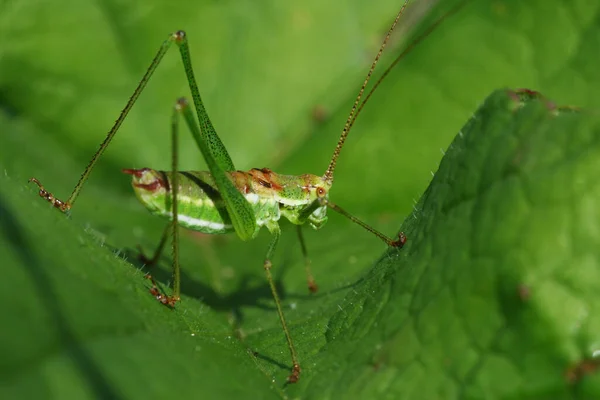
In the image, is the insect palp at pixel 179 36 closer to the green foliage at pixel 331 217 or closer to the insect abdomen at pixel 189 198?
the insect abdomen at pixel 189 198

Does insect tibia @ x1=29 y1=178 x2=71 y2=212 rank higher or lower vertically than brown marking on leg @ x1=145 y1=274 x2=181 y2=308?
higher

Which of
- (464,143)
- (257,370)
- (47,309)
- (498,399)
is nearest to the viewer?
(47,309)

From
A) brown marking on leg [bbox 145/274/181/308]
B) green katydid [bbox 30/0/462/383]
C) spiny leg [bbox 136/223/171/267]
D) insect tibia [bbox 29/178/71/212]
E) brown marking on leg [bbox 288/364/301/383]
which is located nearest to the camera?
brown marking on leg [bbox 288/364/301/383]

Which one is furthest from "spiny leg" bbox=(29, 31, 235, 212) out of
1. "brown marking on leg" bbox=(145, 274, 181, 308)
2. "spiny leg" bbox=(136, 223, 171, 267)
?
"brown marking on leg" bbox=(145, 274, 181, 308)

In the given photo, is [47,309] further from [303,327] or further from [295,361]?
[303,327]

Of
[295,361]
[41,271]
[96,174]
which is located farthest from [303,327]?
[96,174]

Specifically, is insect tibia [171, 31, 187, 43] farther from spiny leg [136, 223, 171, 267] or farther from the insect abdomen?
spiny leg [136, 223, 171, 267]
